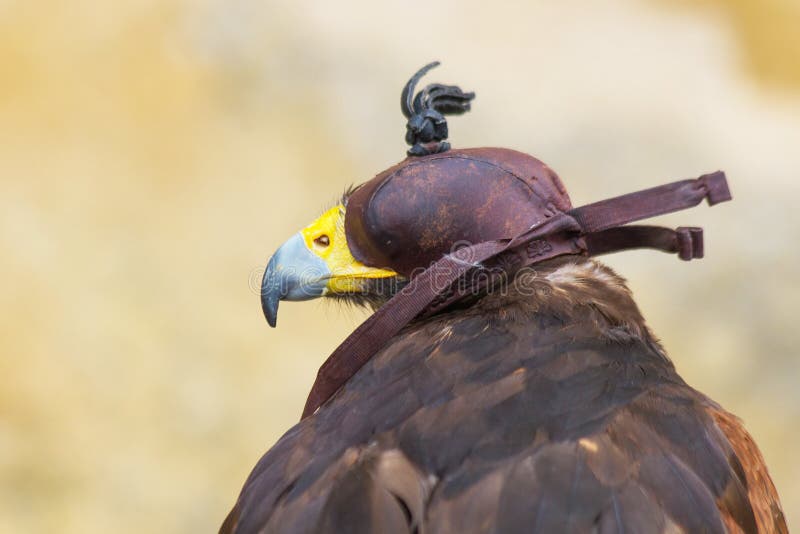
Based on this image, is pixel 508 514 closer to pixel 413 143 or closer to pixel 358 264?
pixel 358 264

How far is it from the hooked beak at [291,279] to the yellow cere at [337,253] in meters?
0.02

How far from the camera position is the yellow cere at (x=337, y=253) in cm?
219

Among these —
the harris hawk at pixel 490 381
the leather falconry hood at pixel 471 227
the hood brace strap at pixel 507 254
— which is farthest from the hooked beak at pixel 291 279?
the hood brace strap at pixel 507 254

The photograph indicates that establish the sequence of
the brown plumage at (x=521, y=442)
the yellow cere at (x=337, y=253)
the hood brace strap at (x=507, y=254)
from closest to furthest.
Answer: the brown plumage at (x=521, y=442) < the hood brace strap at (x=507, y=254) < the yellow cere at (x=337, y=253)

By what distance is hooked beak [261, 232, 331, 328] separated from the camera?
225 centimetres

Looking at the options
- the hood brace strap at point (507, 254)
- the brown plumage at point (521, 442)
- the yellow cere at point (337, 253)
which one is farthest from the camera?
the yellow cere at point (337, 253)

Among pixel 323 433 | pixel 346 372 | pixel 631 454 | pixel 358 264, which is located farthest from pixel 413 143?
pixel 631 454

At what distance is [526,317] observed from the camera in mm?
Result: 1915

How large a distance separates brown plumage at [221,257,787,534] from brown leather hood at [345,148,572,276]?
0.40 ft

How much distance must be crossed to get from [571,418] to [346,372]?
1.51 feet

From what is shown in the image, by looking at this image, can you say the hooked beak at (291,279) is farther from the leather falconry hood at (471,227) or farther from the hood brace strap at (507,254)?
the hood brace strap at (507,254)

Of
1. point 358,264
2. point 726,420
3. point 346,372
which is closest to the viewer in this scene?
point 726,420

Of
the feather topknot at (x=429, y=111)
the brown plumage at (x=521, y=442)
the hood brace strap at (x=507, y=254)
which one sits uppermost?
the feather topknot at (x=429, y=111)

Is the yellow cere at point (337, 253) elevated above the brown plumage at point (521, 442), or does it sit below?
above
